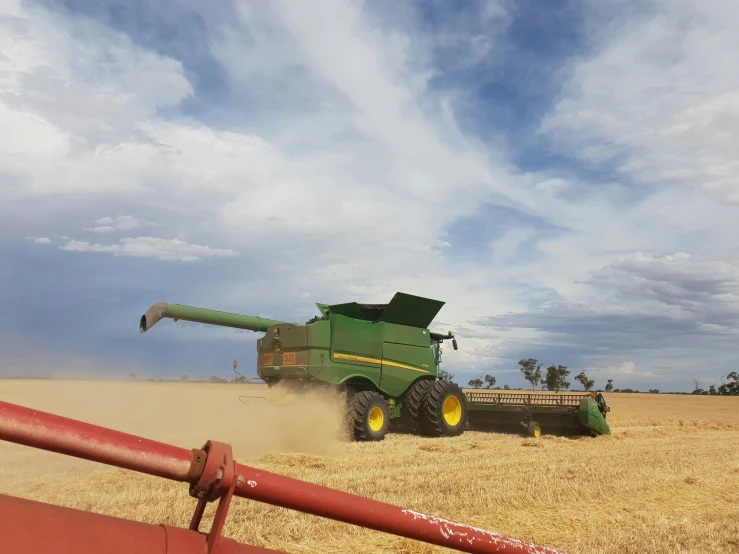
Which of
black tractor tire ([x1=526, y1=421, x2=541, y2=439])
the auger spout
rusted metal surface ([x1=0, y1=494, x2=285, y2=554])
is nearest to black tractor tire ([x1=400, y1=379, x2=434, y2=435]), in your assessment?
black tractor tire ([x1=526, y1=421, x2=541, y2=439])

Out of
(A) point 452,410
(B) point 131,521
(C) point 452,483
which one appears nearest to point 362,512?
(B) point 131,521

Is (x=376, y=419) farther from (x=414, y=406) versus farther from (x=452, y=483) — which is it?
(x=452, y=483)

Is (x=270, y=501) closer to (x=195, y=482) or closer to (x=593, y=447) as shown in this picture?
(x=195, y=482)

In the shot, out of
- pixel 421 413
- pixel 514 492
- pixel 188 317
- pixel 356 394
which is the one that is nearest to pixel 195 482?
pixel 514 492

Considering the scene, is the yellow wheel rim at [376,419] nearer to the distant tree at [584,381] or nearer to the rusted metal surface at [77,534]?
the rusted metal surface at [77,534]

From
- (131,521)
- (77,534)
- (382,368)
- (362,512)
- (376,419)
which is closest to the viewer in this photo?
(77,534)

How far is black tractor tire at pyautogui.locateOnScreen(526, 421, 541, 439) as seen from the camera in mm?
13031

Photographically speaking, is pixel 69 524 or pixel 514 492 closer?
pixel 69 524

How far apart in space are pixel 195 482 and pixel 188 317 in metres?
10.8

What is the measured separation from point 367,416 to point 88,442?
998 cm

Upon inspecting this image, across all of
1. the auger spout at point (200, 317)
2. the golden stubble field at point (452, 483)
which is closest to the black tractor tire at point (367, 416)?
the golden stubble field at point (452, 483)

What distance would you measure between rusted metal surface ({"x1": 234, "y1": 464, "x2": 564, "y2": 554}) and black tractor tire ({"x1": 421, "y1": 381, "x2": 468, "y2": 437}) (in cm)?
1092

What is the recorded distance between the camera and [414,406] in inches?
512

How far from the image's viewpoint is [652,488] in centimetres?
704
